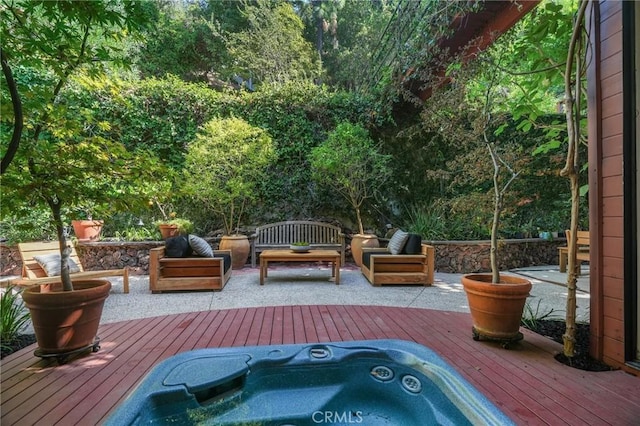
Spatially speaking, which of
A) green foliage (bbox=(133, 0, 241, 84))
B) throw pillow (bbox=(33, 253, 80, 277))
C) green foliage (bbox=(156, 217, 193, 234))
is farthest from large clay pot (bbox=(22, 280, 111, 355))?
green foliage (bbox=(133, 0, 241, 84))

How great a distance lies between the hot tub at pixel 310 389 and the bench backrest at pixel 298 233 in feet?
14.8

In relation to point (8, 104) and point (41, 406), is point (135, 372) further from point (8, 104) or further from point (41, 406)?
point (8, 104)

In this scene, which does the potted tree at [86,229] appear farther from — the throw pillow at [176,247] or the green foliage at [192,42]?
the green foliage at [192,42]

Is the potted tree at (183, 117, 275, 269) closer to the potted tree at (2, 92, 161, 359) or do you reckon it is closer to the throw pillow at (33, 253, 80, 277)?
the throw pillow at (33, 253, 80, 277)

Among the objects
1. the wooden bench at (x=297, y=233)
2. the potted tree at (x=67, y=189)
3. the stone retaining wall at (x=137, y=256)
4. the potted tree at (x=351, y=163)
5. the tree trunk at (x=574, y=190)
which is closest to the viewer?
the potted tree at (x=67, y=189)

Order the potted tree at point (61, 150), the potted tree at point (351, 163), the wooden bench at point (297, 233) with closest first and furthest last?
the potted tree at point (61, 150) → the potted tree at point (351, 163) → the wooden bench at point (297, 233)

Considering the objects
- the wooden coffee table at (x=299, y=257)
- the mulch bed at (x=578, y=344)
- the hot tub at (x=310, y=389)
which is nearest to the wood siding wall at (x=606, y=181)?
the mulch bed at (x=578, y=344)

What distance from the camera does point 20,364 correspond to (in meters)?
2.08

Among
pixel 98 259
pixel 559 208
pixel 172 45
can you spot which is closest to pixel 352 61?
pixel 172 45

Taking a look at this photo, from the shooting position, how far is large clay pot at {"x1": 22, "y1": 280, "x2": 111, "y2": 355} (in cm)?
202

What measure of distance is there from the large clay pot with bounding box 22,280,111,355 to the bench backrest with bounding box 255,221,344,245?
436 centimetres

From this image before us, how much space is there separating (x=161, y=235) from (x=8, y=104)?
436 cm

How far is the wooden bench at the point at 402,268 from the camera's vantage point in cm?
451

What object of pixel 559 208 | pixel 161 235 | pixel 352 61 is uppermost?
pixel 352 61
